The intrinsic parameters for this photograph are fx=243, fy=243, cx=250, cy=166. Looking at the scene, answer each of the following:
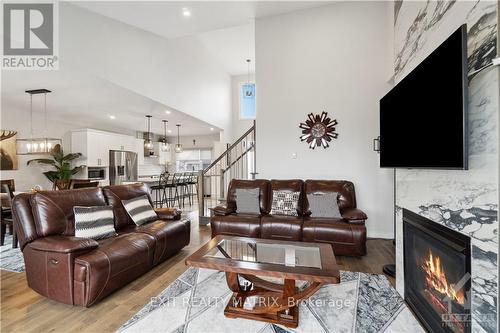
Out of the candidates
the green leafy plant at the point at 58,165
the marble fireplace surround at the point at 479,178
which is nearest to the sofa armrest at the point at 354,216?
the marble fireplace surround at the point at 479,178

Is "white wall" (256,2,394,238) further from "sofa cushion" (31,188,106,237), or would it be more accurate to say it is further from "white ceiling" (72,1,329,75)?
"sofa cushion" (31,188,106,237)

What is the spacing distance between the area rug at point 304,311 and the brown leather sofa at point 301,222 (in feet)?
2.15

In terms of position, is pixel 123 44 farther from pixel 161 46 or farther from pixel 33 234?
pixel 33 234

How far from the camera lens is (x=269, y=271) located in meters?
1.78

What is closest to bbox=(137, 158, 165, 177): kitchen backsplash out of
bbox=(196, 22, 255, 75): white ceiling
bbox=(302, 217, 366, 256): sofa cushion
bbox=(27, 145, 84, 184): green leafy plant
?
bbox=(27, 145, 84, 184): green leafy plant

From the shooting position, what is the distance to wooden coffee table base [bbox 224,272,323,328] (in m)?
1.91

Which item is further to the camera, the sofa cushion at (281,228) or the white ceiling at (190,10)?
the white ceiling at (190,10)

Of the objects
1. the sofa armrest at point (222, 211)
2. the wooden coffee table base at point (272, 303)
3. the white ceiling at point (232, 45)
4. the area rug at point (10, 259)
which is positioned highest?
the white ceiling at point (232, 45)

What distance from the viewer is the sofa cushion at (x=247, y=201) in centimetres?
402

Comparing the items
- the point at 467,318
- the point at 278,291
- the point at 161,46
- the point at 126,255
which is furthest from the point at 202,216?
the point at 467,318

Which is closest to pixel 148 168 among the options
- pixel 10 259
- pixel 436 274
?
pixel 10 259

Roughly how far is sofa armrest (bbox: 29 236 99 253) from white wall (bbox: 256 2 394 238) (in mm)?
3163

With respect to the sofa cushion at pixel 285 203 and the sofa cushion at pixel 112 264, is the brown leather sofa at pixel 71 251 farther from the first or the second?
the sofa cushion at pixel 285 203

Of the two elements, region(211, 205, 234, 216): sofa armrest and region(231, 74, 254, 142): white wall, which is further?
region(231, 74, 254, 142): white wall
